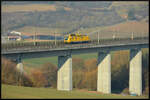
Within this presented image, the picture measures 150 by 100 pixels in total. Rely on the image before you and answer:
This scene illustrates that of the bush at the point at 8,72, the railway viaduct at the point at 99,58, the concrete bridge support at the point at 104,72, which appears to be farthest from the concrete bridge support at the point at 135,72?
the bush at the point at 8,72

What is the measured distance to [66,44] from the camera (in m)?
74.1

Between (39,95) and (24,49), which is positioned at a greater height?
(24,49)

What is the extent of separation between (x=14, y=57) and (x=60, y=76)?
12408 millimetres

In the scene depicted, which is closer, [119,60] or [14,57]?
[14,57]

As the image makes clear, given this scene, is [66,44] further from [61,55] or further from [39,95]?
[39,95]

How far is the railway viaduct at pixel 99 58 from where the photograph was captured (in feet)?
213

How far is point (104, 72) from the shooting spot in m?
82.6

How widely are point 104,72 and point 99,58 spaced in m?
2.45

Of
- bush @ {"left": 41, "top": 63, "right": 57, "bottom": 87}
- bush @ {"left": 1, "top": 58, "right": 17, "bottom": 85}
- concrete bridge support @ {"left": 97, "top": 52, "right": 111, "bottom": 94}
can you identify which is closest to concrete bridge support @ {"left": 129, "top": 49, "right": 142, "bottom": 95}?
concrete bridge support @ {"left": 97, "top": 52, "right": 111, "bottom": 94}

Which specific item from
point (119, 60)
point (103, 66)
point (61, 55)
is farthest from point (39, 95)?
point (119, 60)

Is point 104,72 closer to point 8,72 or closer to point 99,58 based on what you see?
point 99,58

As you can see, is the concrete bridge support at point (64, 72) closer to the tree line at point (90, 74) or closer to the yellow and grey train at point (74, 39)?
the yellow and grey train at point (74, 39)

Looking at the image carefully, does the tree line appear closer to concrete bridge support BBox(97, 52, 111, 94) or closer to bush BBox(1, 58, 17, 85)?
concrete bridge support BBox(97, 52, 111, 94)

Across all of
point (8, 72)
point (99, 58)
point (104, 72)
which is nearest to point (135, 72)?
point (104, 72)
